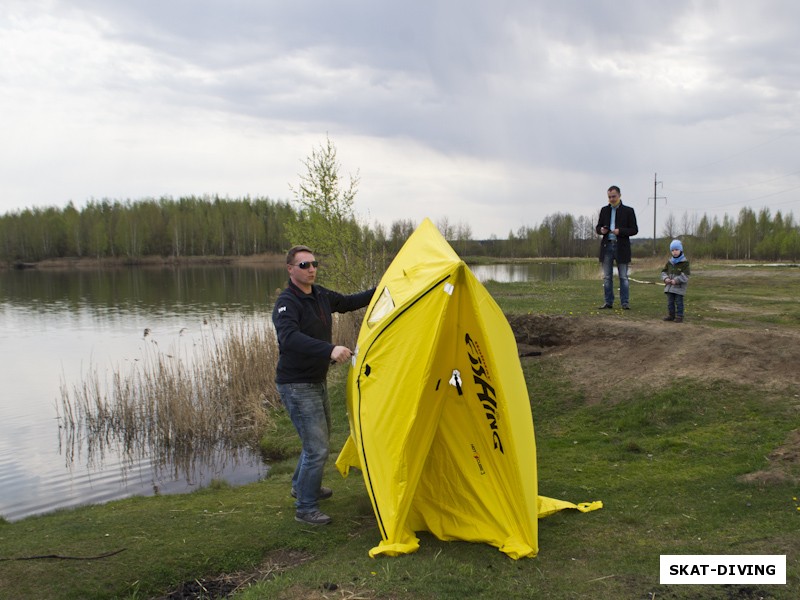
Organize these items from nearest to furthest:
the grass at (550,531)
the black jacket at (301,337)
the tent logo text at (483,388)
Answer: the grass at (550,531), the tent logo text at (483,388), the black jacket at (301,337)

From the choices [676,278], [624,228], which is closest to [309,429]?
[676,278]

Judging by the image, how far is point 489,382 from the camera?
517cm

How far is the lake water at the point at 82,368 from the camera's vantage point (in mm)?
10195

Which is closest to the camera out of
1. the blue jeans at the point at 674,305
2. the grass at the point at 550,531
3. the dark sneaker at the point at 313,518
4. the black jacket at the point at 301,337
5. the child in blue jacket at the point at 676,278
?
the grass at the point at 550,531

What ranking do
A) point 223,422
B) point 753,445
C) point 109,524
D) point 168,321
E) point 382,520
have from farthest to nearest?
point 168,321 < point 223,422 < point 753,445 < point 109,524 < point 382,520

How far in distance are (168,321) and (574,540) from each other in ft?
81.8

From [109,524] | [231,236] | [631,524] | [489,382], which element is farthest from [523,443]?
[231,236]

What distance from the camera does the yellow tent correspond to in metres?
4.98

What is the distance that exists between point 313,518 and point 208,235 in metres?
98.8

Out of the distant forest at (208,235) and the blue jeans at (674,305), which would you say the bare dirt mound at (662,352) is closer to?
the blue jeans at (674,305)

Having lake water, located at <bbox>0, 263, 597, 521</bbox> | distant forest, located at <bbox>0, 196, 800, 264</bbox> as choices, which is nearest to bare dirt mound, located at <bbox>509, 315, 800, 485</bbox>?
lake water, located at <bbox>0, 263, 597, 521</bbox>

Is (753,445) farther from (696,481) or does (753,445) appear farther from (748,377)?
(748,377)

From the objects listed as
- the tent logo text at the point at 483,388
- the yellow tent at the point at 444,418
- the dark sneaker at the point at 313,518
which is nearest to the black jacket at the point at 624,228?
the yellow tent at the point at 444,418

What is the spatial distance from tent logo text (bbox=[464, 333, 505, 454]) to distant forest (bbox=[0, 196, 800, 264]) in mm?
68203
